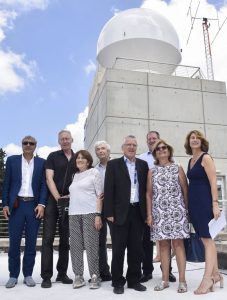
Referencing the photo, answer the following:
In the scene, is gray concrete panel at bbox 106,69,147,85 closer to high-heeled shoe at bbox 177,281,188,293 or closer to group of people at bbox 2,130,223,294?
group of people at bbox 2,130,223,294

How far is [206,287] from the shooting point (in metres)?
2.96

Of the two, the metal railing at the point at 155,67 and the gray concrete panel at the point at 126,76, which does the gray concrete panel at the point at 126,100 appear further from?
the metal railing at the point at 155,67

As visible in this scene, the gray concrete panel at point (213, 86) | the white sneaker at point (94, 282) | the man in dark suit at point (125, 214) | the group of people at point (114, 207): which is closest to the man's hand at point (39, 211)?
the group of people at point (114, 207)

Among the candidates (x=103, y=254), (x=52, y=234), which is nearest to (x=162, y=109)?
(x=103, y=254)

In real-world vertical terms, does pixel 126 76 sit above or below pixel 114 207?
above

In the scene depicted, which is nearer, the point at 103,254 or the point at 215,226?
the point at 215,226

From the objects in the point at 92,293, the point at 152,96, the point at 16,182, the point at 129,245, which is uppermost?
the point at 152,96

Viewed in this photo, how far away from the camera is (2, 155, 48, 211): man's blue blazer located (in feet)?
11.1

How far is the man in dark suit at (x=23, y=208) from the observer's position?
11.0 feet

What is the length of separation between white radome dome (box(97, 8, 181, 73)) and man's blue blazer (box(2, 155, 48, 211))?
9.87 m

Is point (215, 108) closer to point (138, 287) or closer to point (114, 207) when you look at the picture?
point (114, 207)

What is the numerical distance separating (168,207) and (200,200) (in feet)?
1.03

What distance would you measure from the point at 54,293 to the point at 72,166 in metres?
Result: 1.28

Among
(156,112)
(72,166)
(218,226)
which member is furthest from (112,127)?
(218,226)
